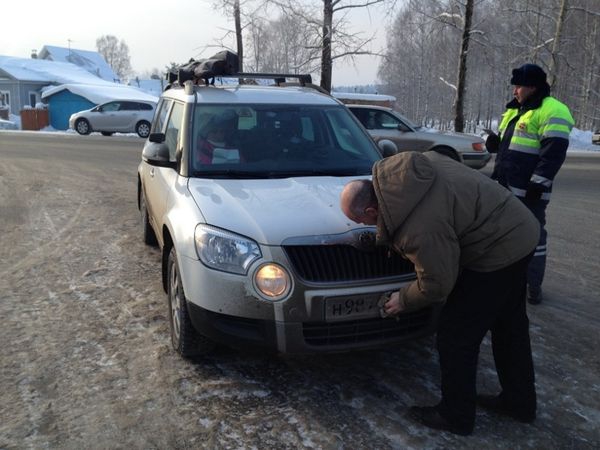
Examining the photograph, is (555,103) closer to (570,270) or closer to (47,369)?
(570,270)

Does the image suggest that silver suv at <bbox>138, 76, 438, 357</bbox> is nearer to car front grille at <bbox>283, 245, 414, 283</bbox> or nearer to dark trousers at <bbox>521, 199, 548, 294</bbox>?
car front grille at <bbox>283, 245, 414, 283</bbox>

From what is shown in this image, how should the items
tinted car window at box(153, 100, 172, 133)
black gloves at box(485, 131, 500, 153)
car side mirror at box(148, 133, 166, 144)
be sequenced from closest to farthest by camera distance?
1. car side mirror at box(148, 133, 166, 144)
2. black gloves at box(485, 131, 500, 153)
3. tinted car window at box(153, 100, 172, 133)

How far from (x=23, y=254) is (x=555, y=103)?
543 cm

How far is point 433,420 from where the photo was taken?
9.87ft

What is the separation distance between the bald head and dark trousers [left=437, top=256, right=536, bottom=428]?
0.58 metres

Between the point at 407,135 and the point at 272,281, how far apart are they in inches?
378

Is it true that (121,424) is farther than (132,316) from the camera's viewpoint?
No

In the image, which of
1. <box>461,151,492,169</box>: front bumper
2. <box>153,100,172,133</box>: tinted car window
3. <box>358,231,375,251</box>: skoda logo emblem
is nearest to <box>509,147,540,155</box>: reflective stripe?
<box>358,231,375,251</box>: skoda logo emblem

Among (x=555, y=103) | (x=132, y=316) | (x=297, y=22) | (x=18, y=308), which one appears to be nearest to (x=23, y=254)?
(x=18, y=308)

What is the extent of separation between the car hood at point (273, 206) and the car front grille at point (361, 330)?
0.53m

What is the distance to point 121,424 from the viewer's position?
300 centimetres

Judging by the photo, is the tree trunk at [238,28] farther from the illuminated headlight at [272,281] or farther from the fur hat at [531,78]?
the illuminated headlight at [272,281]

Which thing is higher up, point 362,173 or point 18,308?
point 362,173

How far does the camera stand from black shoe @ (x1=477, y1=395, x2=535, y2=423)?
3.10 meters
